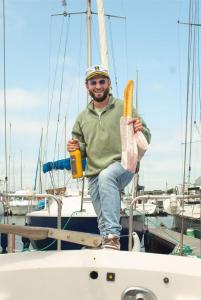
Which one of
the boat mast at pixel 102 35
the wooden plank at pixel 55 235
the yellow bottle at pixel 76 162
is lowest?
the wooden plank at pixel 55 235

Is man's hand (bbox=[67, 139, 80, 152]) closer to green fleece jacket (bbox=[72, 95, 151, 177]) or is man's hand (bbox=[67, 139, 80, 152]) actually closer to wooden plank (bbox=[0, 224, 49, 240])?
green fleece jacket (bbox=[72, 95, 151, 177])

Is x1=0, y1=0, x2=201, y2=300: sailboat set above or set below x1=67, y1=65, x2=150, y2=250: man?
below

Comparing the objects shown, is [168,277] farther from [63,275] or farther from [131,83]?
[131,83]

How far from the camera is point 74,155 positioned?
155 inches

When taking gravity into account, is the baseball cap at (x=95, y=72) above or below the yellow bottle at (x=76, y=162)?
above

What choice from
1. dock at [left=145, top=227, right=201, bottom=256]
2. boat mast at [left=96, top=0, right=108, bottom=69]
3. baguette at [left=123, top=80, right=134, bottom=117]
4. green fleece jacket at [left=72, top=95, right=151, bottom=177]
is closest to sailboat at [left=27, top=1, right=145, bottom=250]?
dock at [left=145, top=227, right=201, bottom=256]

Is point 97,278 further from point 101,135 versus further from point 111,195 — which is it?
point 101,135

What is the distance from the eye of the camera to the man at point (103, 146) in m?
3.62

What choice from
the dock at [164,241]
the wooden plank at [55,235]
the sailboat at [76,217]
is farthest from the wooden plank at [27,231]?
the dock at [164,241]

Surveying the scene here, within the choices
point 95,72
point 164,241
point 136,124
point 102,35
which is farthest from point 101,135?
point 164,241

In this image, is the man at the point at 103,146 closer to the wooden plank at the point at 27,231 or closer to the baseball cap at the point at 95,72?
the baseball cap at the point at 95,72

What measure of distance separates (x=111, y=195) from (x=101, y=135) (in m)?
0.61

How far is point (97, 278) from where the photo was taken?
2.24 metres

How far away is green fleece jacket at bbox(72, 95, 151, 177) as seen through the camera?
385cm
